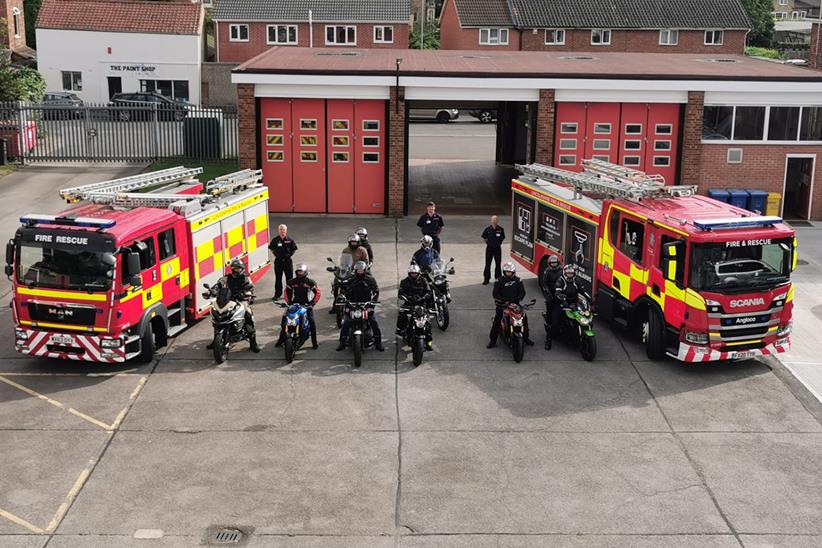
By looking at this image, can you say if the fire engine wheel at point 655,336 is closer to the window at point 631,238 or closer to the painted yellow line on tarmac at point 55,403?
the window at point 631,238

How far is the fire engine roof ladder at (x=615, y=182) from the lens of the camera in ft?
56.8

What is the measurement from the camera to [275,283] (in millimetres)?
20188

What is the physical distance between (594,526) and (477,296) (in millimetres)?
9648

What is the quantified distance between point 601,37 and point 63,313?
5515cm

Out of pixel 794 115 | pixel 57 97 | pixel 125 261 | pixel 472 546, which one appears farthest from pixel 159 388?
pixel 57 97

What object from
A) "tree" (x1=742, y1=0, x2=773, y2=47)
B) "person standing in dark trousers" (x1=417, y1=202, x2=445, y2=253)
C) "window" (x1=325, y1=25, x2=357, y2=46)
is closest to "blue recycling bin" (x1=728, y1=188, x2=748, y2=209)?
"person standing in dark trousers" (x1=417, y1=202, x2=445, y2=253)

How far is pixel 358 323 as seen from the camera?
1612 cm

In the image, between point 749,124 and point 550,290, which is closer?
point 550,290

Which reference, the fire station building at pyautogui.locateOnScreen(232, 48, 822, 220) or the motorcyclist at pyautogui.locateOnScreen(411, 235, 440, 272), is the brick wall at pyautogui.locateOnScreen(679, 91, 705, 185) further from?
the motorcyclist at pyautogui.locateOnScreen(411, 235, 440, 272)

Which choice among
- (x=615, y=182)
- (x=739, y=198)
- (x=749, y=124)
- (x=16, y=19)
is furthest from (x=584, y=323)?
(x=16, y=19)

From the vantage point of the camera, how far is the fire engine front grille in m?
15.0

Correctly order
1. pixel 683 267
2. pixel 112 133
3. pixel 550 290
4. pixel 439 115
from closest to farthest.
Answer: pixel 683 267, pixel 550 290, pixel 112 133, pixel 439 115

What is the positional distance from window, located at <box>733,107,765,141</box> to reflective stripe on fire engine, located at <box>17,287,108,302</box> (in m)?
19.8

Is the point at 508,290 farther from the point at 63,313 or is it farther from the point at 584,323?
the point at 63,313
